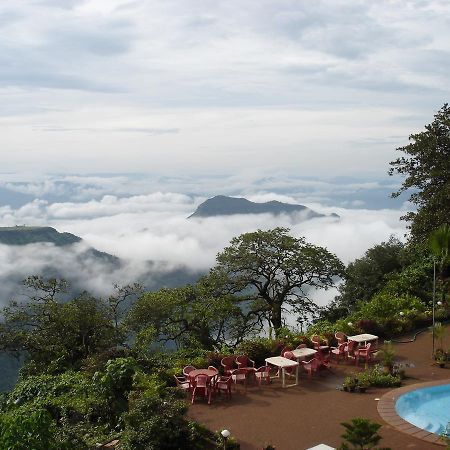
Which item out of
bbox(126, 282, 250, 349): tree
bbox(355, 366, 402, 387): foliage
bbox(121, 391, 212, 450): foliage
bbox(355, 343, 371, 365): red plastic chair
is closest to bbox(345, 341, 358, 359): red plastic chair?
bbox(355, 343, 371, 365): red plastic chair

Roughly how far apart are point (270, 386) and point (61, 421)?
16.4 feet

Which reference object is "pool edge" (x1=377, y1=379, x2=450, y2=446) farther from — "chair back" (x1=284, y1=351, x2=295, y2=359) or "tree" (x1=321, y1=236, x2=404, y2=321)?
"tree" (x1=321, y1=236, x2=404, y2=321)

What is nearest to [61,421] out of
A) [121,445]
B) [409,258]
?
[121,445]

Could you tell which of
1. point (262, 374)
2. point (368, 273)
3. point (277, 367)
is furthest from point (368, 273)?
point (262, 374)

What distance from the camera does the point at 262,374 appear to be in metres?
13.8

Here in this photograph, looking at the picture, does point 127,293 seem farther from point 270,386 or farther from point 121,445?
point 121,445

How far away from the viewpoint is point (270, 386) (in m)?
13.8

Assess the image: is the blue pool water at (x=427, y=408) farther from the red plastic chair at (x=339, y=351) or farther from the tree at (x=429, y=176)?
the tree at (x=429, y=176)

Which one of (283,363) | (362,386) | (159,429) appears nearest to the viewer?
(159,429)

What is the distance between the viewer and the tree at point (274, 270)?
23.9 metres

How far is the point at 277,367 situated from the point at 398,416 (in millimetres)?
4054

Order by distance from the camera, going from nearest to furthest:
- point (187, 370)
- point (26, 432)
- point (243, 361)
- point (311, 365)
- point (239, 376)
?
point (26, 432) → point (187, 370) → point (239, 376) → point (311, 365) → point (243, 361)

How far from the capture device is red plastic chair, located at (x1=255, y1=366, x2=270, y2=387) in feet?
45.2

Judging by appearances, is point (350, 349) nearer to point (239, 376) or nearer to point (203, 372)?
point (239, 376)
